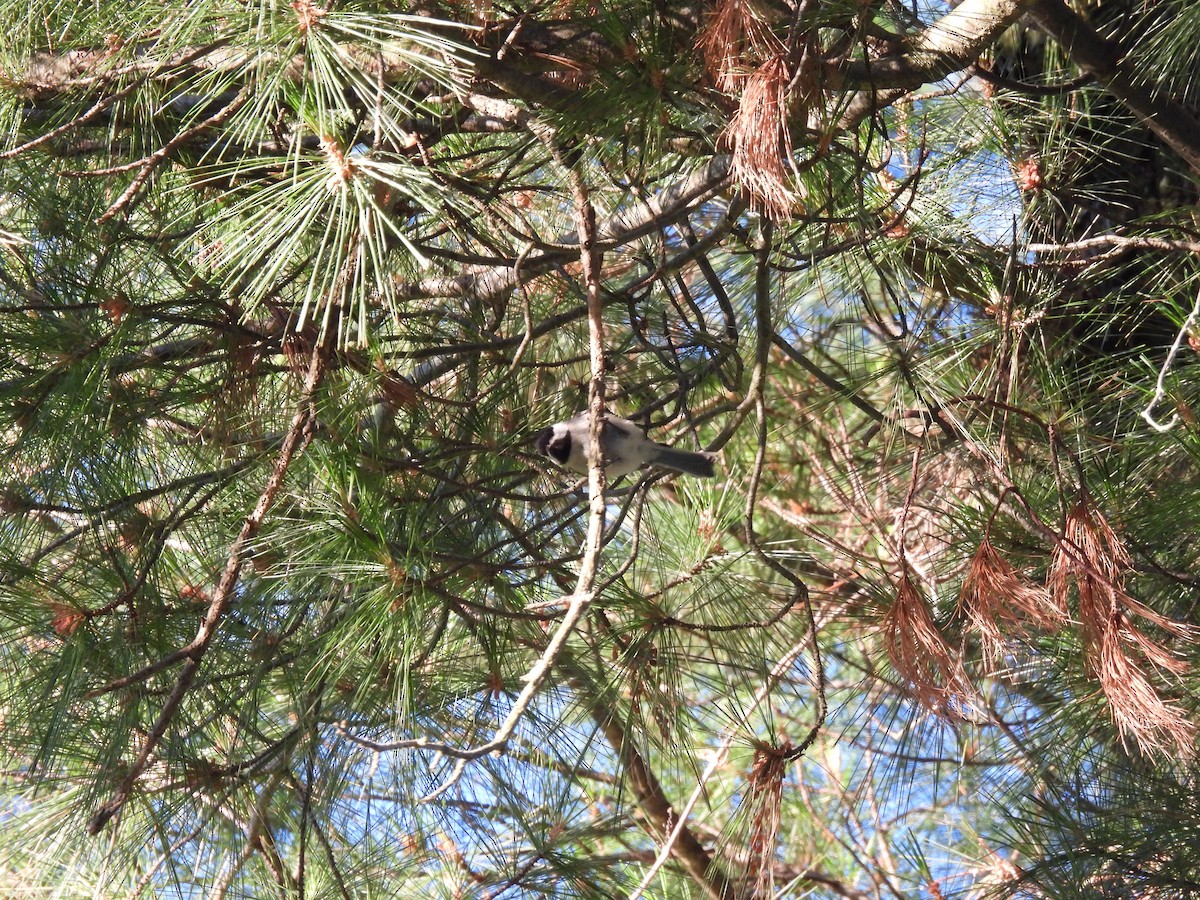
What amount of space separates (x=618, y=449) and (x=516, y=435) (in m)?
0.19

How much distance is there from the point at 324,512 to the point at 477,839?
78 cm

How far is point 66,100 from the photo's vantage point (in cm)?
184

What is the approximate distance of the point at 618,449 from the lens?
2004 millimetres

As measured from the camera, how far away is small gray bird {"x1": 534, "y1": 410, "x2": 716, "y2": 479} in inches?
75.8

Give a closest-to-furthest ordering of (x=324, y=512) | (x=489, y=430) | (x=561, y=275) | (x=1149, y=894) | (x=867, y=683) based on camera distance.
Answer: (x=324, y=512) → (x=1149, y=894) → (x=867, y=683) → (x=489, y=430) → (x=561, y=275)

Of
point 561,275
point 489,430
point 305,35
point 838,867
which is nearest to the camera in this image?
point 305,35

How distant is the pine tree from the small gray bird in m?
0.05

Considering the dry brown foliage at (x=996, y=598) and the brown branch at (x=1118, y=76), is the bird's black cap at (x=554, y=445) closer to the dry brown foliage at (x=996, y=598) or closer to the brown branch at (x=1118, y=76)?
the dry brown foliage at (x=996, y=598)

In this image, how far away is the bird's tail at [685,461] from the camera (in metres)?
1.96

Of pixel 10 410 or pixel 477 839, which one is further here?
pixel 477 839

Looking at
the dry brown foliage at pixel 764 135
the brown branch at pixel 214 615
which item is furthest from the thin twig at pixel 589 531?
the brown branch at pixel 214 615

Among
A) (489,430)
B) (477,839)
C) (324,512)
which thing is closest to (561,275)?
(489,430)

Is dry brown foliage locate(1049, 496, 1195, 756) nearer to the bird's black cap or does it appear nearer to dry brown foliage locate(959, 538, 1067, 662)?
dry brown foliage locate(959, 538, 1067, 662)

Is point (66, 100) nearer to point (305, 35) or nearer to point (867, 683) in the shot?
point (305, 35)
